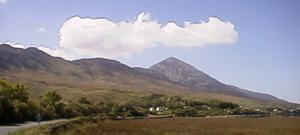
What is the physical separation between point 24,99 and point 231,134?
42.3 meters

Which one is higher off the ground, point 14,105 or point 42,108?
point 14,105

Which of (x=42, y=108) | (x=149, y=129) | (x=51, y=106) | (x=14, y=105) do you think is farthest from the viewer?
(x=51, y=106)

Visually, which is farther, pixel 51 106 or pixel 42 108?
pixel 51 106

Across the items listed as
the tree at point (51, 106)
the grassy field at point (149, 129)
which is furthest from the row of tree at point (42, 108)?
the grassy field at point (149, 129)

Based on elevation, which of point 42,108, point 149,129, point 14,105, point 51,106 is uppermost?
point 14,105

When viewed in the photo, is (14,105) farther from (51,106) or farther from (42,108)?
(51,106)

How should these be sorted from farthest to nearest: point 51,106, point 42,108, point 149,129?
point 51,106 → point 42,108 → point 149,129

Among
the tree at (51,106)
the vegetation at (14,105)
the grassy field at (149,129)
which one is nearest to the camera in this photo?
the grassy field at (149,129)

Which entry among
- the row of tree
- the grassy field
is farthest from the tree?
the grassy field

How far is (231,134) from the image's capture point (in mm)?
60031

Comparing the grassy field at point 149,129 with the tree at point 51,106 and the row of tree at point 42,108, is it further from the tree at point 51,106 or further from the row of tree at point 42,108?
the tree at point 51,106

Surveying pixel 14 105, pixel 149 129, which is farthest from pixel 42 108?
pixel 149 129

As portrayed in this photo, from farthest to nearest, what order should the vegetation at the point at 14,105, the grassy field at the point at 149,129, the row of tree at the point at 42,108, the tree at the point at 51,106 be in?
the tree at the point at 51,106
the row of tree at the point at 42,108
the vegetation at the point at 14,105
the grassy field at the point at 149,129

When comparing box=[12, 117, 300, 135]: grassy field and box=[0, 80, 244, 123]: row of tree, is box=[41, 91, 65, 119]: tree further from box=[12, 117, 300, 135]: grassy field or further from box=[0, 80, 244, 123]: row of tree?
box=[12, 117, 300, 135]: grassy field
